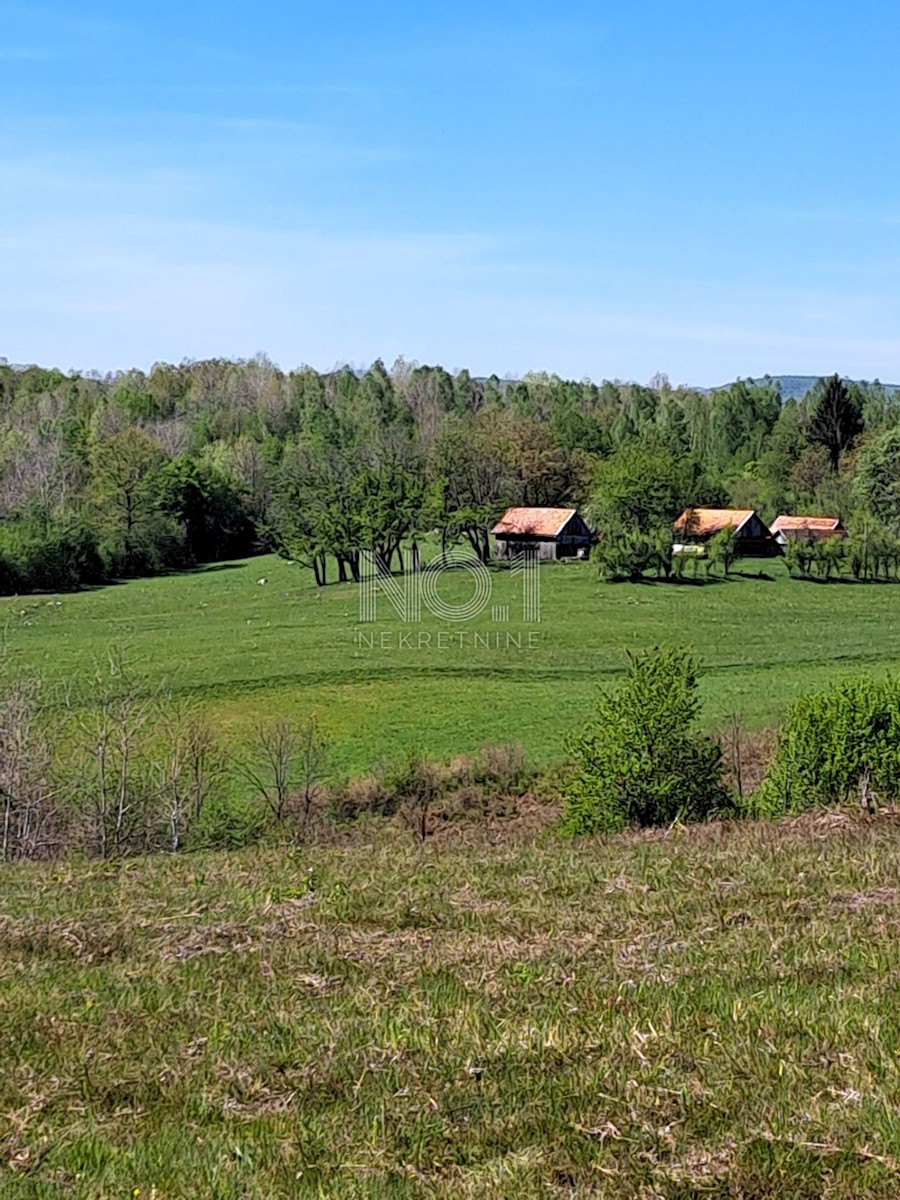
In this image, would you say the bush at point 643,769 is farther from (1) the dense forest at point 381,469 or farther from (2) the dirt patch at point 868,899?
(1) the dense forest at point 381,469

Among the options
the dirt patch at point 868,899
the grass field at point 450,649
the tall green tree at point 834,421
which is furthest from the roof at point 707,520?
the dirt patch at point 868,899

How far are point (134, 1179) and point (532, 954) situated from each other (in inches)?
131

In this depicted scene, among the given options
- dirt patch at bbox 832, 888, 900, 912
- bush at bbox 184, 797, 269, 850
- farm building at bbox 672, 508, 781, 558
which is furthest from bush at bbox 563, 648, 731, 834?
farm building at bbox 672, 508, 781, 558

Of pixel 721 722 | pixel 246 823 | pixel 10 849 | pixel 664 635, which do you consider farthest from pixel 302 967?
pixel 664 635

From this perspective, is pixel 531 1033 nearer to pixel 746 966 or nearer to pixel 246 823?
pixel 746 966

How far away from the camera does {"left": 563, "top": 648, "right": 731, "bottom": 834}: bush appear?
718 inches

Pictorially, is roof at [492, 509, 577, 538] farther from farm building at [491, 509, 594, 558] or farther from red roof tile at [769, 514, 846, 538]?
red roof tile at [769, 514, 846, 538]

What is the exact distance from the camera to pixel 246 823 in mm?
25984

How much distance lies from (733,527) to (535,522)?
15.2 metres

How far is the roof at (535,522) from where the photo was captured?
88938mm

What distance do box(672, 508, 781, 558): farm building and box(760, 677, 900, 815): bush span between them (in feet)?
224

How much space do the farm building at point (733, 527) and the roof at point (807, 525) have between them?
235cm
